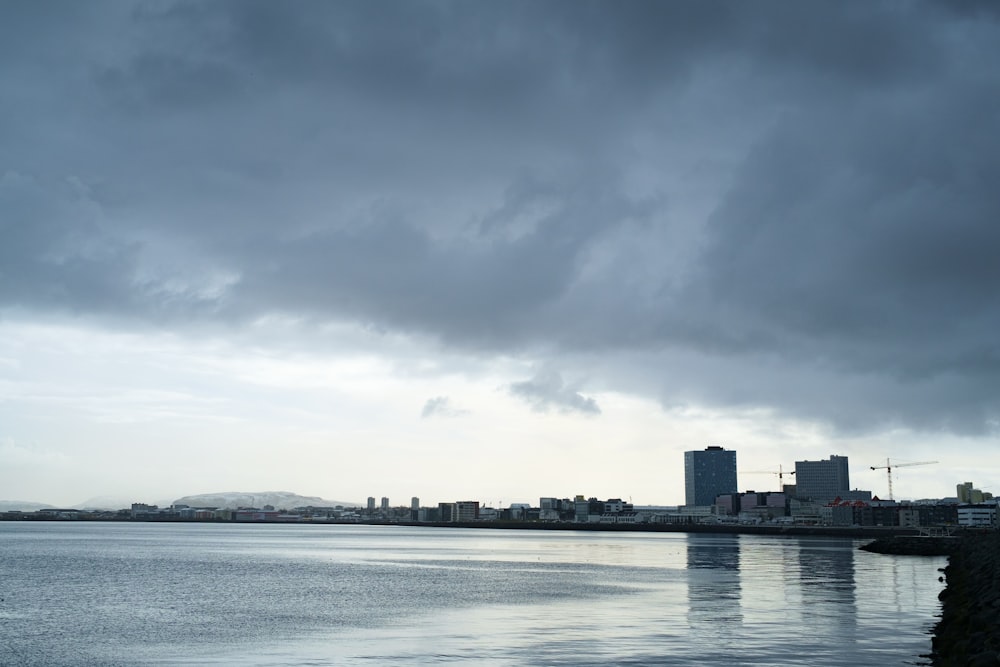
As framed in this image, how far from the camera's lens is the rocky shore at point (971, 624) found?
31656 mm

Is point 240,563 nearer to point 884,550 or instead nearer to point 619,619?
point 619,619

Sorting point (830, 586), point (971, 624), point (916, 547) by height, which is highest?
point (971, 624)

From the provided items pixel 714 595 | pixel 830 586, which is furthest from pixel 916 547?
pixel 714 595

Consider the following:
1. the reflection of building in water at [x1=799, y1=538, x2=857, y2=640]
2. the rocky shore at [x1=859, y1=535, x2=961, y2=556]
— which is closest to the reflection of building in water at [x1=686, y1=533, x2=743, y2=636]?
the reflection of building in water at [x1=799, y1=538, x2=857, y2=640]

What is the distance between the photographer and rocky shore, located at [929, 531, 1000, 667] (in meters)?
31.7

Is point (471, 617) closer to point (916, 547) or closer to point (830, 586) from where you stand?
point (830, 586)

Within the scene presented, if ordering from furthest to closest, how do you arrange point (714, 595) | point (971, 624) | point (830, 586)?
point (830, 586) < point (714, 595) < point (971, 624)

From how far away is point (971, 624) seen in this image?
3919cm

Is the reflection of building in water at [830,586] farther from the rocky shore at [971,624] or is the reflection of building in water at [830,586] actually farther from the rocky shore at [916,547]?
the rocky shore at [916,547]

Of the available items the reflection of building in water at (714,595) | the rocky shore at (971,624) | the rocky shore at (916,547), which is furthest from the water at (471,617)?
the rocky shore at (916,547)

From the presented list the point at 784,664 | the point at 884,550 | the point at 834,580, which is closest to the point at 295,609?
the point at 784,664

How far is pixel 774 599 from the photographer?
61469mm

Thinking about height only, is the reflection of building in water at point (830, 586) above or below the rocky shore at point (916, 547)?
above

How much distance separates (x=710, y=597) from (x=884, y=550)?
9463cm
